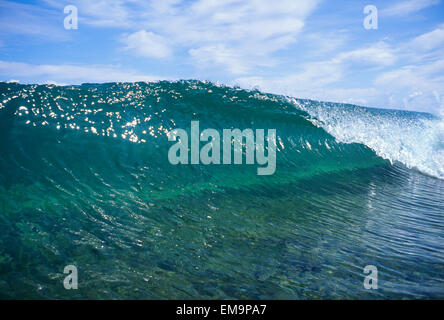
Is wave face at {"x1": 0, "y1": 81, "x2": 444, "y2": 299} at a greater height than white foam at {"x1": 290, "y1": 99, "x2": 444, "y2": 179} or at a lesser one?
lesser

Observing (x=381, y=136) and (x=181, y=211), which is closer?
(x=181, y=211)

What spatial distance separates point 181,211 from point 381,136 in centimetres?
1230

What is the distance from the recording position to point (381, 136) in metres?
13.6

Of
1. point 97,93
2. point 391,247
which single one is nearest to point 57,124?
point 97,93

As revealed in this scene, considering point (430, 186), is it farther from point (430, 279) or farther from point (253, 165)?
point (430, 279)

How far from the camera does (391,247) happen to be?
3.90 m

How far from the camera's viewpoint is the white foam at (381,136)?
459 inches

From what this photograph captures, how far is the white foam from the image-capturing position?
11656 mm

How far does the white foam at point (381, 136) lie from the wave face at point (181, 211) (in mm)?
1857

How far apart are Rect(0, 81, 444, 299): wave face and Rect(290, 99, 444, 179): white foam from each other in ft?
6.09

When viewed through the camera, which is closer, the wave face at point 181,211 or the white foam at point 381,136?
the wave face at point 181,211

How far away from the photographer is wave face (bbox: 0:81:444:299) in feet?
9.36

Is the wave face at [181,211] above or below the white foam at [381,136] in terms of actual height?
below

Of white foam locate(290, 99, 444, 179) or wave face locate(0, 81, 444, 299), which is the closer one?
wave face locate(0, 81, 444, 299)
